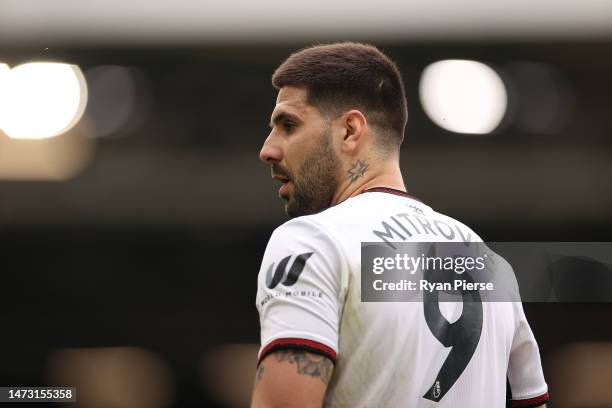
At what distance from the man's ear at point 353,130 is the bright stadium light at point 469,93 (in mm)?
2249

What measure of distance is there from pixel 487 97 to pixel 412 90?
514 mm

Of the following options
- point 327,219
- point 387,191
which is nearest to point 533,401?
point 387,191

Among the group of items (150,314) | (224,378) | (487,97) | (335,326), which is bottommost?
(335,326)

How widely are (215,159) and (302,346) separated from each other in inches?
108

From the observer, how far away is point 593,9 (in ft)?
12.6

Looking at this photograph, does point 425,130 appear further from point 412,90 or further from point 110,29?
point 110,29

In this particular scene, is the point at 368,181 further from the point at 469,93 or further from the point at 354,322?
the point at 469,93

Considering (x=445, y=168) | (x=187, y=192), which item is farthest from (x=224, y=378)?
(x=445, y=168)

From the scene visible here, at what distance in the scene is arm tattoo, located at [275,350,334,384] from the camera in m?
1.54

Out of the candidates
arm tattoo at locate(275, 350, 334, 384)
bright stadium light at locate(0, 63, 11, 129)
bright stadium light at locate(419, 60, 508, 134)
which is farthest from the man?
bright stadium light at locate(0, 63, 11, 129)

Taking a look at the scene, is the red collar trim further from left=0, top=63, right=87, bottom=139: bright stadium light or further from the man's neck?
left=0, top=63, right=87, bottom=139: bright stadium light

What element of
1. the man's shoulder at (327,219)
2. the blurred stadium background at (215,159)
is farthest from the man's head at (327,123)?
the blurred stadium background at (215,159)

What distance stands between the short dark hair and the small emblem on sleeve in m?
0.51

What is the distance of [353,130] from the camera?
2000 millimetres
